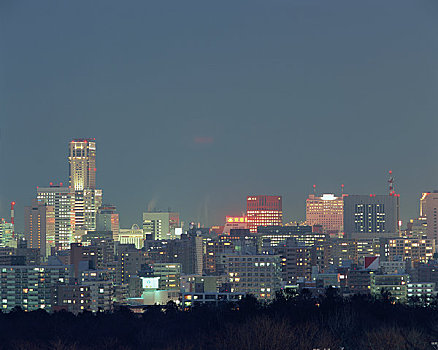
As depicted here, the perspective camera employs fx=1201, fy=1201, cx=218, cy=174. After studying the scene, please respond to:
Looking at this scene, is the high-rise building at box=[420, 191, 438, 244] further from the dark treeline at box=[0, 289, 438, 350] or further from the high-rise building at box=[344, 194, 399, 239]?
the dark treeline at box=[0, 289, 438, 350]

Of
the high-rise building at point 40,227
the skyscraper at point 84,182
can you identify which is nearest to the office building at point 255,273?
the high-rise building at point 40,227

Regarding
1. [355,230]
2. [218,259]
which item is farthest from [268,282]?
[355,230]

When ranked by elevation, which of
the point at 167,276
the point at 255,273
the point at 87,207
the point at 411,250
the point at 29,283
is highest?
the point at 87,207

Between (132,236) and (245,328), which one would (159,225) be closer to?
(132,236)

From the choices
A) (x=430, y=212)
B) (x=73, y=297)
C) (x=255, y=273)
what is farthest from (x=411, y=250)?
(x=73, y=297)

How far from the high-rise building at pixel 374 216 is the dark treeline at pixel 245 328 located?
3814 inches

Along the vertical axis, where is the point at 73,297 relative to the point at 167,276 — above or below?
below

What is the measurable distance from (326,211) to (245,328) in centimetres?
13301

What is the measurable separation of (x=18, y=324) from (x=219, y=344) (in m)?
12.3

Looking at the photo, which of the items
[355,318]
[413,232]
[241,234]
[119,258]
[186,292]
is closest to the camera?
[355,318]

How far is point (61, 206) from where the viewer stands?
504 ft

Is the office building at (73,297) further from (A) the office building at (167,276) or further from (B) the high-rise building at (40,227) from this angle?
(B) the high-rise building at (40,227)

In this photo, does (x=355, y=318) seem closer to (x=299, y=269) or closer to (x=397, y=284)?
(x=397, y=284)

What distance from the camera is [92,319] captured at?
4356 centimetres
